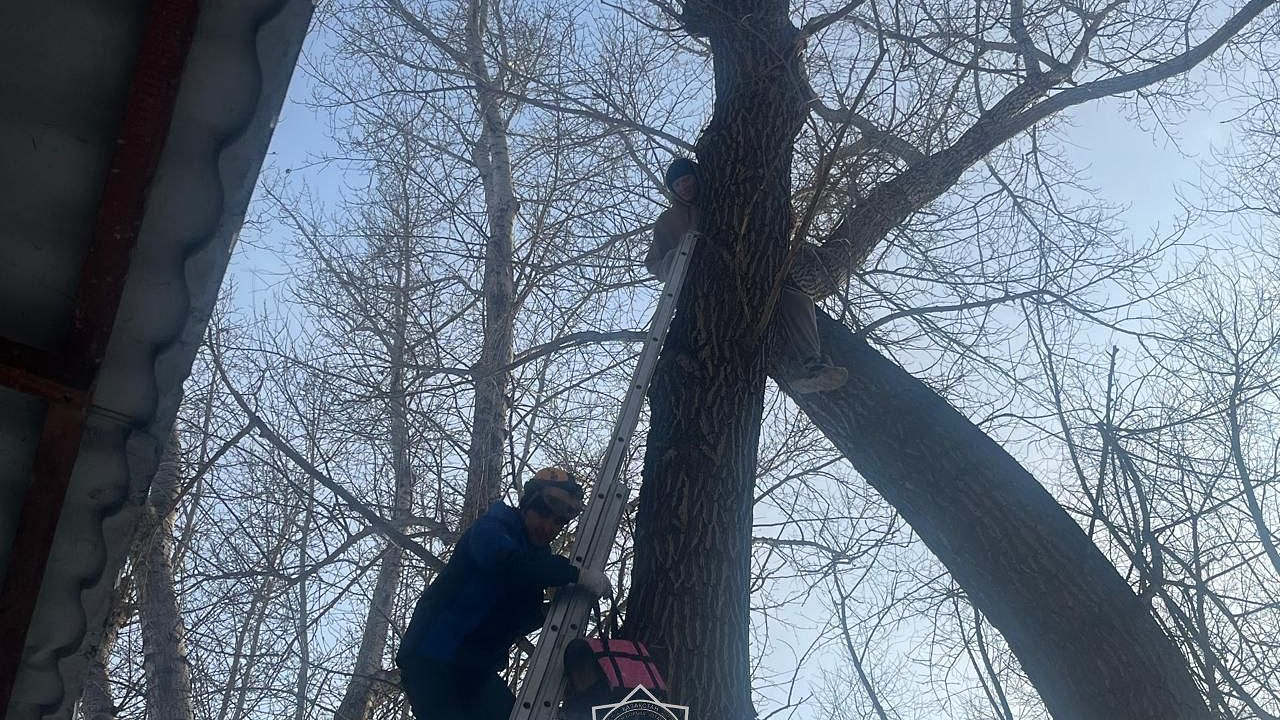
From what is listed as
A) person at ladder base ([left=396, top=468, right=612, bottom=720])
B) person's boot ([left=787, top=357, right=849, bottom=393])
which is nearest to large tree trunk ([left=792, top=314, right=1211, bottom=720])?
person's boot ([left=787, top=357, right=849, bottom=393])

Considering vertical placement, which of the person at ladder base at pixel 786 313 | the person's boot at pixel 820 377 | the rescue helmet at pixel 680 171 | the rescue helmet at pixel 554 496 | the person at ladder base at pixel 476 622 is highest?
the rescue helmet at pixel 680 171

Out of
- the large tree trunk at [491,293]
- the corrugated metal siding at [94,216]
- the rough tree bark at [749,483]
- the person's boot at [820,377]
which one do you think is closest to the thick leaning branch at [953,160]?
the rough tree bark at [749,483]

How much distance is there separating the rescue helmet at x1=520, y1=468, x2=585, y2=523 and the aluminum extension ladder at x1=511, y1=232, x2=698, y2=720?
15 centimetres

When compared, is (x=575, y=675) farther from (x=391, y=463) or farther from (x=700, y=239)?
(x=391, y=463)

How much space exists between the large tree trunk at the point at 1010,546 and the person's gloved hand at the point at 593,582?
6.47ft

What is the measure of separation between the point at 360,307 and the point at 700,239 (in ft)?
13.6

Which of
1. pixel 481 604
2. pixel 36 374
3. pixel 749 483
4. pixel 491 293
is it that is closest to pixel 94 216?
pixel 36 374

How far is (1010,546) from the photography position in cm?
487

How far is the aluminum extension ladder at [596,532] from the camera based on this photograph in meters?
3.55

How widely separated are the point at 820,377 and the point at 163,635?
6680 mm

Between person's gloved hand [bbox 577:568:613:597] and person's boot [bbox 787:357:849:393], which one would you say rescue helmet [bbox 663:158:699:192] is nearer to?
person's boot [bbox 787:357:849:393]

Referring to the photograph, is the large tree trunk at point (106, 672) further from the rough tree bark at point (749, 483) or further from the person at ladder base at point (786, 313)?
the rough tree bark at point (749, 483)

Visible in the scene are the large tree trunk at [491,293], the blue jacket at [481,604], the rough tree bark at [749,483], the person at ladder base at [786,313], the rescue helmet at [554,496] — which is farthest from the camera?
the large tree trunk at [491,293]

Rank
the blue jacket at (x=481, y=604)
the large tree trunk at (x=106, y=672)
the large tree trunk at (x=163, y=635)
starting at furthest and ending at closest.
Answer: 1. the large tree trunk at (x=163, y=635)
2. the large tree trunk at (x=106, y=672)
3. the blue jacket at (x=481, y=604)
